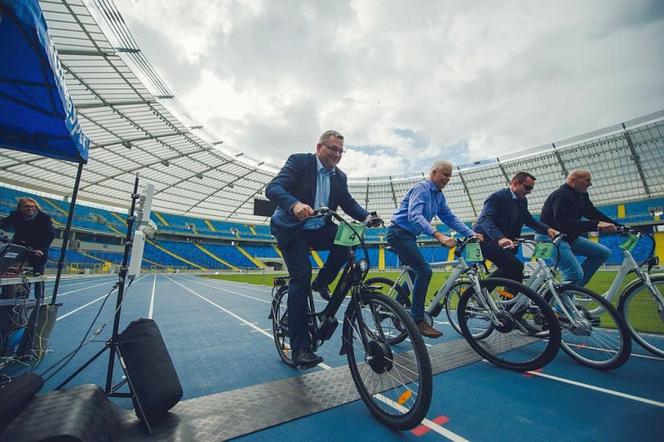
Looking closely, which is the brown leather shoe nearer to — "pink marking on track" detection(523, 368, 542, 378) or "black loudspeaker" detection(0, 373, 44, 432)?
"pink marking on track" detection(523, 368, 542, 378)

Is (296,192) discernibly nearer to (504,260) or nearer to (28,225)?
(504,260)

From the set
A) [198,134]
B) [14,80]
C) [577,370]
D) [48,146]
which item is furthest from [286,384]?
[198,134]

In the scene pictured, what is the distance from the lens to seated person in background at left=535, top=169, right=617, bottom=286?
3.48 m

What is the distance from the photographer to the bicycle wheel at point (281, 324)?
2967 mm

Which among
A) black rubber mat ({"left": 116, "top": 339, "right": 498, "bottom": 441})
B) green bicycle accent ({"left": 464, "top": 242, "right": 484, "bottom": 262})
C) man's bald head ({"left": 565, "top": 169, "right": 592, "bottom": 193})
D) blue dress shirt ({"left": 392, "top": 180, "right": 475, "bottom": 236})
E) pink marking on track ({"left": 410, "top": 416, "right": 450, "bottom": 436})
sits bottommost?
black rubber mat ({"left": 116, "top": 339, "right": 498, "bottom": 441})

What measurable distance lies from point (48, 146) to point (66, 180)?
1296 inches

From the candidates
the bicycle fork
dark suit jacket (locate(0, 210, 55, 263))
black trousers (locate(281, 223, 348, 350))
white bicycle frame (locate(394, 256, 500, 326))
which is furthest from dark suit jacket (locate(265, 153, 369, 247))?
dark suit jacket (locate(0, 210, 55, 263))

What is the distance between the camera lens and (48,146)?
3.53m

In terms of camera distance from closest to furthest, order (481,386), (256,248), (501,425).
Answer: (501,425)
(481,386)
(256,248)

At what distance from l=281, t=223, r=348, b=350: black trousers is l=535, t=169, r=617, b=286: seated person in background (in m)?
2.93

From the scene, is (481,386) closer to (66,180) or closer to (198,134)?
(198,134)

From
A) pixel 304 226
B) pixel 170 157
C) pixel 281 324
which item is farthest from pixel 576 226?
pixel 170 157

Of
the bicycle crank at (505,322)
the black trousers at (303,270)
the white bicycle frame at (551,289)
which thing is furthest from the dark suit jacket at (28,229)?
the white bicycle frame at (551,289)

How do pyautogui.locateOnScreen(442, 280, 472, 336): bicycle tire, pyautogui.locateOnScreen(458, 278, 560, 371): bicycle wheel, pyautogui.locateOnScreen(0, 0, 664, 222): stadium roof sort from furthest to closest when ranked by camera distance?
pyautogui.locateOnScreen(0, 0, 664, 222): stadium roof, pyautogui.locateOnScreen(442, 280, 472, 336): bicycle tire, pyautogui.locateOnScreen(458, 278, 560, 371): bicycle wheel
